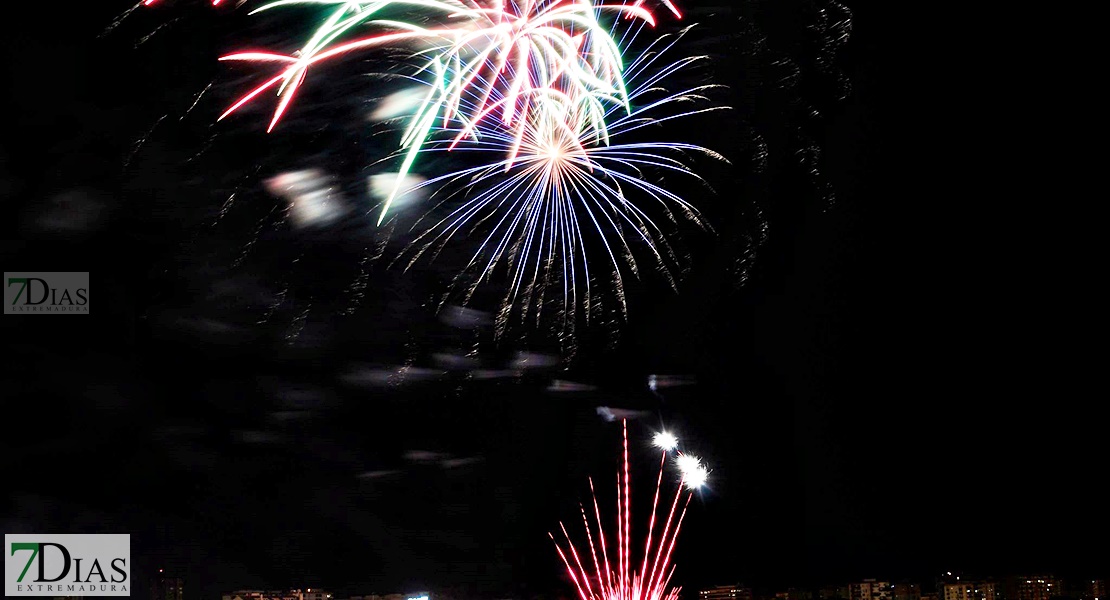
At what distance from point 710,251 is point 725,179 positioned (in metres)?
0.45

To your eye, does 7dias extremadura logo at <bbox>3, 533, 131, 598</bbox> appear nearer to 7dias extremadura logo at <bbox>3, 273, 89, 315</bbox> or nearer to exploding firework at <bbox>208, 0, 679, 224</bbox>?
7dias extremadura logo at <bbox>3, 273, 89, 315</bbox>

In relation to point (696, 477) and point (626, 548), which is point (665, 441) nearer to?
point (696, 477)

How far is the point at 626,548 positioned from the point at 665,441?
0.83 meters

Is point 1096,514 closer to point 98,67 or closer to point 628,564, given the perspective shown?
point 628,564

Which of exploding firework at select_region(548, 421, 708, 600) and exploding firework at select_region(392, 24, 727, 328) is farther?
exploding firework at select_region(548, 421, 708, 600)

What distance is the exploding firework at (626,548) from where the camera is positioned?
17.8 ft

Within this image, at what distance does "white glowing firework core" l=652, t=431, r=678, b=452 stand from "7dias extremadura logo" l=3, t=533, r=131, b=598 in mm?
3312

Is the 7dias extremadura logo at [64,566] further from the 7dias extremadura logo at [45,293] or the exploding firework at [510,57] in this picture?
the exploding firework at [510,57]

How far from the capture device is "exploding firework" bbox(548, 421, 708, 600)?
5.43 meters

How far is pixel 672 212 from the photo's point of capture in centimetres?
489

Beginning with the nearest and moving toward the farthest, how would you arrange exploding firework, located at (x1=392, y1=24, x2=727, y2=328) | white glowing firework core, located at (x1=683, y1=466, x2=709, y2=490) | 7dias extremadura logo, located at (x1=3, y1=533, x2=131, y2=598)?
1. exploding firework, located at (x1=392, y1=24, x2=727, y2=328)
2. 7dias extremadura logo, located at (x1=3, y1=533, x2=131, y2=598)
3. white glowing firework core, located at (x1=683, y1=466, x2=709, y2=490)

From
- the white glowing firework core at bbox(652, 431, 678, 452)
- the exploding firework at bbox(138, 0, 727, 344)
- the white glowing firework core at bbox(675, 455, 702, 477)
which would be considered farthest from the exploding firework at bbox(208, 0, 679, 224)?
the white glowing firework core at bbox(675, 455, 702, 477)

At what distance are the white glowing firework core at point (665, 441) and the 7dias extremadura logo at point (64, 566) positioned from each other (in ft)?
10.9

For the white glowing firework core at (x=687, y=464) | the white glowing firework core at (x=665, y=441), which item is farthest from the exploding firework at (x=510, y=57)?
the white glowing firework core at (x=687, y=464)
